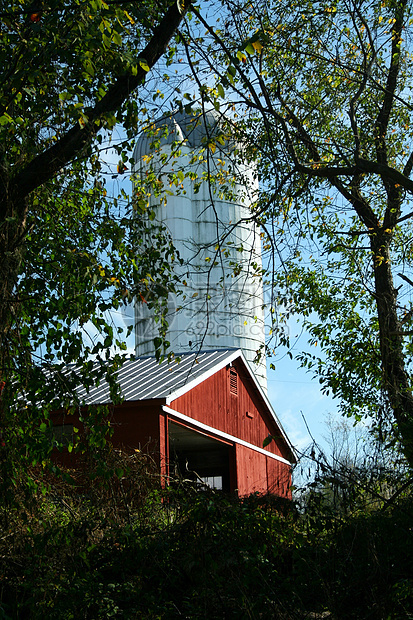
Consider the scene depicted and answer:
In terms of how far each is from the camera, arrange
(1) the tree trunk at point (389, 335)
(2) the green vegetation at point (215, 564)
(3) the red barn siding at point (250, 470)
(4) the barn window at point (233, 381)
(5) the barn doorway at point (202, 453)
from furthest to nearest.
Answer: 1. (4) the barn window at point (233, 381)
2. (3) the red barn siding at point (250, 470)
3. (5) the barn doorway at point (202, 453)
4. (1) the tree trunk at point (389, 335)
5. (2) the green vegetation at point (215, 564)

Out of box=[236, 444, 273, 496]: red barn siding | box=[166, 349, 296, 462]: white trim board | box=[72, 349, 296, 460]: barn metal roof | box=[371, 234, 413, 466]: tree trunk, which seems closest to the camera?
box=[371, 234, 413, 466]: tree trunk

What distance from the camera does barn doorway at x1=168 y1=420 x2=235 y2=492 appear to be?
17.0 meters

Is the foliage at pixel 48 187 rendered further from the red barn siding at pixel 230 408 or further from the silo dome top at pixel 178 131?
the red barn siding at pixel 230 408

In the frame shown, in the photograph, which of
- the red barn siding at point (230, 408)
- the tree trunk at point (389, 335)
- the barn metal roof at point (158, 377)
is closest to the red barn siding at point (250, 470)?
the red barn siding at point (230, 408)

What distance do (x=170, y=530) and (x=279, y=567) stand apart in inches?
45.8

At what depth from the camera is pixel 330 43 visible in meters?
11.5

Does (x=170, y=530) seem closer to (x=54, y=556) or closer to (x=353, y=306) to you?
(x=54, y=556)

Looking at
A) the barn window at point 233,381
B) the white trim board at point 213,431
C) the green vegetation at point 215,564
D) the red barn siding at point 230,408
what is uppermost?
the barn window at point 233,381

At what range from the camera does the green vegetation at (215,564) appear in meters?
5.56

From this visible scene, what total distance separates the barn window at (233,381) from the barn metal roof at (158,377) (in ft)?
1.52

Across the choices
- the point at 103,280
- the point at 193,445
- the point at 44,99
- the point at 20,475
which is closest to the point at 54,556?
the point at 20,475

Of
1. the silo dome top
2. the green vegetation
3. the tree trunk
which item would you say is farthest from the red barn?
the green vegetation

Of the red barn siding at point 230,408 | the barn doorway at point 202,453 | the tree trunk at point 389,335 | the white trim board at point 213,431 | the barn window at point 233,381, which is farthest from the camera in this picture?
the barn window at point 233,381

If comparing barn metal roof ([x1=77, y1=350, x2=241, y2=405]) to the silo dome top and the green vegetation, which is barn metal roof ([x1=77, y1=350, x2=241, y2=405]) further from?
the green vegetation
